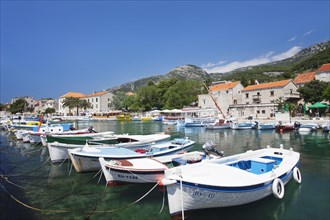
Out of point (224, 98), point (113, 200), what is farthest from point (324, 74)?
point (113, 200)

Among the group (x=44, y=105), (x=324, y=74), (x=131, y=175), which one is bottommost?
(x=131, y=175)

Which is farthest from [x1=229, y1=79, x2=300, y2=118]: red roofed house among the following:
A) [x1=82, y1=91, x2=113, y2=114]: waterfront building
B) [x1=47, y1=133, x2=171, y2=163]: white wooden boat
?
[x1=82, y1=91, x2=113, y2=114]: waterfront building

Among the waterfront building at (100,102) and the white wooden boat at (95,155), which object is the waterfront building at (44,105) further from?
the white wooden boat at (95,155)

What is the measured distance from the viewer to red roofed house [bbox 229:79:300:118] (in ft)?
171

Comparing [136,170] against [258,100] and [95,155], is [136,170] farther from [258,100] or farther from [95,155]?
[258,100]

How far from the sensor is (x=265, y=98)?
55.4 metres

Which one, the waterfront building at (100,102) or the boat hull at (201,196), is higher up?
the waterfront building at (100,102)

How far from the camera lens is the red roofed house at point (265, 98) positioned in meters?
52.3

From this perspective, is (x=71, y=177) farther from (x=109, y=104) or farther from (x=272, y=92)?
(x=109, y=104)

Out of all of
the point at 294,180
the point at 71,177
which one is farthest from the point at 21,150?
the point at 294,180

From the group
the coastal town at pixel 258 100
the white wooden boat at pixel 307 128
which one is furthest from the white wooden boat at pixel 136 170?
the coastal town at pixel 258 100

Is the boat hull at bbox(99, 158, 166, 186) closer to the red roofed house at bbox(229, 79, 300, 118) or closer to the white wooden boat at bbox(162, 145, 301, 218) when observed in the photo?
the white wooden boat at bbox(162, 145, 301, 218)

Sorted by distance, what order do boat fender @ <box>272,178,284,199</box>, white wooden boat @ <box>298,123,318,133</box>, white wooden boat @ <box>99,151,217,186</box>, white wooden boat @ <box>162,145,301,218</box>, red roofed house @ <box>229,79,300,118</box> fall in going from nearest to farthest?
white wooden boat @ <box>162,145,301,218</box> < boat fender @ <box>272,178,284,199</box> < white wooden boat @ <box>99,151,217,186</box> < white wooden boat @ <box>298,123,318,133</box> < red roofed house @ <box>229,79,300,118</box>

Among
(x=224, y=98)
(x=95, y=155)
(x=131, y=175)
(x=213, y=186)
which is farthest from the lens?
(x=224, y=98)
